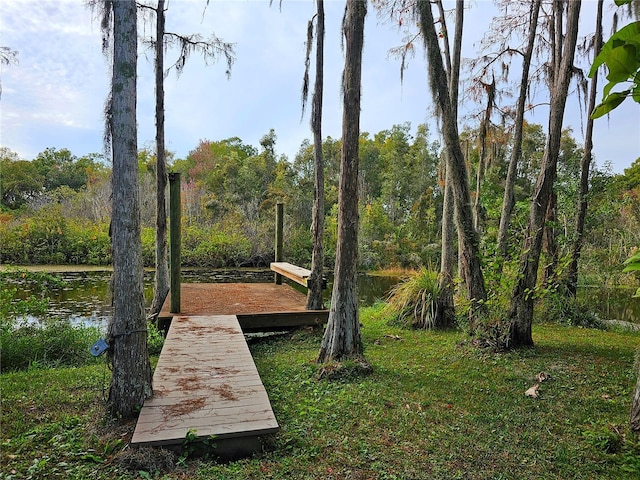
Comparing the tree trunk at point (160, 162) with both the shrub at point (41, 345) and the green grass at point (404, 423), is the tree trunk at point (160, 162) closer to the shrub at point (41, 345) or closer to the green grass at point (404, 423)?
the shrub at point (41, 345)

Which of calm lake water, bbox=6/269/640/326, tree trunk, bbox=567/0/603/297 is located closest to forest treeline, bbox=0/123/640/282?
tree trunk, bbox=567/0/603/297

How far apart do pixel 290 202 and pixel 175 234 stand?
49.2 ft

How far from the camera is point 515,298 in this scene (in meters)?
4.54

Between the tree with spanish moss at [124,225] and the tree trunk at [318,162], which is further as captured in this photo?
the tree trunk at [318,162]

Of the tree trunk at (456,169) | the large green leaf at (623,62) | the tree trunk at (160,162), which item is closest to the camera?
the large green leaf at (623,62)

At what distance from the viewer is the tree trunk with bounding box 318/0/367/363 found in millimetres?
4156

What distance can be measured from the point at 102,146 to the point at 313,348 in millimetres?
3464

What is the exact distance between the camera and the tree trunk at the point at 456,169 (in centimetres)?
477

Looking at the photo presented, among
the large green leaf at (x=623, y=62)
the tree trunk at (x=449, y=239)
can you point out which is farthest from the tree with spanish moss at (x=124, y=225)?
the tree trunk at (x=449, y=239)

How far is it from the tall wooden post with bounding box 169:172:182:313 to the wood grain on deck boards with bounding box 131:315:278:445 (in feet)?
3.98

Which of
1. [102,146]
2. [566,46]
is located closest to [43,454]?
[102,146]

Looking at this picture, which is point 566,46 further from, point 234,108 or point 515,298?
point 234,108

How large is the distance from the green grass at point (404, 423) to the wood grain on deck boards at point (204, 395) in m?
0.17

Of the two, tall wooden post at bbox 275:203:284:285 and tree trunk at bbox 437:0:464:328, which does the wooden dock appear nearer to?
tree trunk at bbox 437:0:464:328
